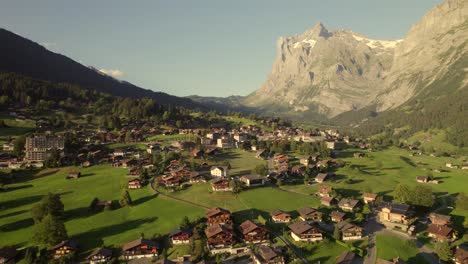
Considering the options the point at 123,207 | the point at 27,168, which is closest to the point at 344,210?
the point at 123,207

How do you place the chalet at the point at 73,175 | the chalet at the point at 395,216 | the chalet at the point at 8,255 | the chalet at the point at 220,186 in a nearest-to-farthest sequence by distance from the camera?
1. the chalet at the point at 8,255
2. the chalet at the point at 395,216
3. the chalet at the point at 220,186
4. the chalet at the point at 73,175

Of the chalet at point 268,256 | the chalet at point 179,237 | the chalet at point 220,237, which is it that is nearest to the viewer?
the chalet at point 268,256

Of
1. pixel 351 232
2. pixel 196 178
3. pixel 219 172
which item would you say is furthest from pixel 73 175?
pixel 351 232

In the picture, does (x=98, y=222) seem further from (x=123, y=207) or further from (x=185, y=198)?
(x=185, y=198)

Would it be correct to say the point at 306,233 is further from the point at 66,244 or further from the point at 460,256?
the point at 66,244

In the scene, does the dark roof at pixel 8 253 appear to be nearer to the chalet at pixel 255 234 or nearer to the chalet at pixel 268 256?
the chalet at pixel 255 234

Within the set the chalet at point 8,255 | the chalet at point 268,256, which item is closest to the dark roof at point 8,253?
the chalet at point 8,255

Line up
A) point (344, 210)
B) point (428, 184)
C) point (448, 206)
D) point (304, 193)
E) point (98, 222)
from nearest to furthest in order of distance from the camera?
point (98, 222) < point (344, 210) < point (448, 206) < point (304, 193) < point (428, 184)

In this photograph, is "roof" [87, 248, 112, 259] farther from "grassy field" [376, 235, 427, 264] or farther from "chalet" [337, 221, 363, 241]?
"grassy field" [376, 235, 427, 264]
